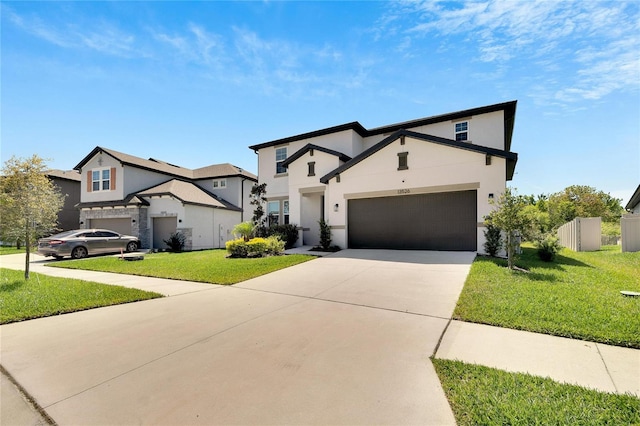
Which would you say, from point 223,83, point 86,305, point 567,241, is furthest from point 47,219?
point 567,241

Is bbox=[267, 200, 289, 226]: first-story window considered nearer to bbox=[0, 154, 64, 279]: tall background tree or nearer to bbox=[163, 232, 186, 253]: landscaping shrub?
bbox=[163, 232, 186, 253]: landscaping shrub

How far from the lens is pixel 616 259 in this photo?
450 inches

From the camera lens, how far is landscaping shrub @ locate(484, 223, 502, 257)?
11297 mm

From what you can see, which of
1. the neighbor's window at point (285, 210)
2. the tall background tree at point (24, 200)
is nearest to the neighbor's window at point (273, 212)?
the neighbor's window at point (285, 210)

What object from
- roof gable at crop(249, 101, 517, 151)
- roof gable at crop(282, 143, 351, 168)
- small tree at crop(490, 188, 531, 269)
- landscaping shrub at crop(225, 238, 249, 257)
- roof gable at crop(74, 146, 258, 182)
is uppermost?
roof gable at crop(249, 101, 517, 151)

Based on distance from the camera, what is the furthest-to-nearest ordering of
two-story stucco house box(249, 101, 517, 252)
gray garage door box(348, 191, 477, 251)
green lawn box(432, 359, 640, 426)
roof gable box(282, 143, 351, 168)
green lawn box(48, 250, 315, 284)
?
roof gable box(282, 143, 351, 168)
gray garage door box(348, 191, 477, 251)
two-story stucco house box(249, 101, 517, 252)
green lawn box(48, 250, 315, 284)
green lawn box(432, 359, 640, 426)

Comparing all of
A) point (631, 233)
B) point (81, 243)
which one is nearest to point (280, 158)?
point (81, 243)

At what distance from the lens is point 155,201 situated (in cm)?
2097

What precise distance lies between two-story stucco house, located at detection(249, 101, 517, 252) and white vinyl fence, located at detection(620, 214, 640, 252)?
5.69 m

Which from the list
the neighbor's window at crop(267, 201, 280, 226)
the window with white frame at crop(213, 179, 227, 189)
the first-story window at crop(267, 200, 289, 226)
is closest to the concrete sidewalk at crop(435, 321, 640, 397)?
the first-story window at crop(267, 200, 289, 226)

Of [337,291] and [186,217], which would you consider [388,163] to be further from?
[186,217]

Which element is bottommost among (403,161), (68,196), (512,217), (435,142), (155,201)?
(512,217)

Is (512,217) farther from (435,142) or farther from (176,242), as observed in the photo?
(176,242)

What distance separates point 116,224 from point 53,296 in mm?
17706
